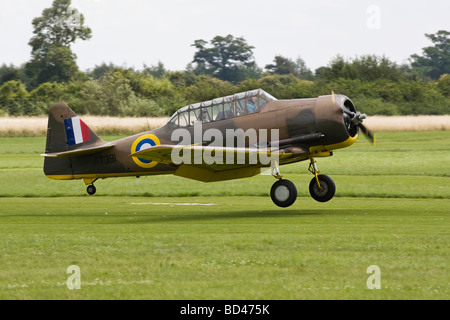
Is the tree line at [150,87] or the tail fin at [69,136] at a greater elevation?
the tree line at [150,87]

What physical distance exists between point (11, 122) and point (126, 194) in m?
32.6

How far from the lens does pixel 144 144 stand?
18.6 metres

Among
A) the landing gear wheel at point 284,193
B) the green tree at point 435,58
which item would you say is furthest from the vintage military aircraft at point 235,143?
the green tree at point 435,58

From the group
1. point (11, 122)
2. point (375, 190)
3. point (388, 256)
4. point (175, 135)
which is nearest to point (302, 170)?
point (375, 190)

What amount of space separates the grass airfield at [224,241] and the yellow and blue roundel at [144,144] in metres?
1.08

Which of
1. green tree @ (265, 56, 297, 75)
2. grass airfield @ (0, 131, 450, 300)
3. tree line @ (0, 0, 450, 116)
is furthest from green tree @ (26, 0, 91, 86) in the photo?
grass airfield @ (0, 131, 450, 300)

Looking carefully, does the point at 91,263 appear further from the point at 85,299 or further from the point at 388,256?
the point at 388,256

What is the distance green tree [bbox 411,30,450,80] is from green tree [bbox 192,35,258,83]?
27563 mm

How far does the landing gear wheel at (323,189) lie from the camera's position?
18.1 meters

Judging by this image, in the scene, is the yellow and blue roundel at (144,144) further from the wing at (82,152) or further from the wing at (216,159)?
the wing at (216,159)

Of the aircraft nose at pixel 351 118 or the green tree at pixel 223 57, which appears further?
the green tree at pixel 223 57

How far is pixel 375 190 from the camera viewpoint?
2152cm

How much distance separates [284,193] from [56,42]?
83.6 meters
